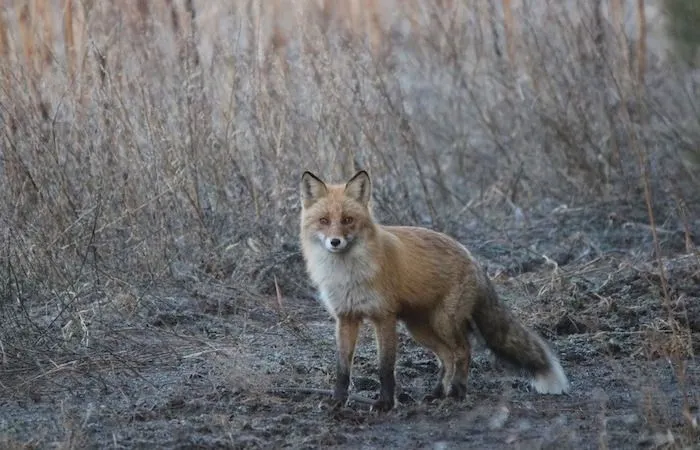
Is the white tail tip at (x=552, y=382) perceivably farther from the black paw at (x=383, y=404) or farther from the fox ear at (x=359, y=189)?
the fox ear at (x=359, y=189)

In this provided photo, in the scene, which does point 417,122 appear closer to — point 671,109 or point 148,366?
point 671,109

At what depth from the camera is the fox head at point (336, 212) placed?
21.5ft

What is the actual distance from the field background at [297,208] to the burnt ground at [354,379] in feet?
0.08

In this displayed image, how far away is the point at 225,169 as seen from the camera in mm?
9898

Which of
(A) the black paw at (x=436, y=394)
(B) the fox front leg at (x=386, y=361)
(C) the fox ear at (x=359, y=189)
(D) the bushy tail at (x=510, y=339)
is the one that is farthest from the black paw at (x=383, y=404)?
(C) the fox ear at (x=359, y=189)

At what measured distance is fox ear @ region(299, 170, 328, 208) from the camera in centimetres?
679

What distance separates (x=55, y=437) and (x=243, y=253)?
165 inches

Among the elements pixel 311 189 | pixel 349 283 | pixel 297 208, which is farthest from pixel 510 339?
pixel 297 208

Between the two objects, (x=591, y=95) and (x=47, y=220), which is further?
(x=591, y=95)

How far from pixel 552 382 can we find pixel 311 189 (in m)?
1.71

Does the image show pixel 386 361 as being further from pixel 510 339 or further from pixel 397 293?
pixel 510 339

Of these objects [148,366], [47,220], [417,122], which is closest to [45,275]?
[47,220]

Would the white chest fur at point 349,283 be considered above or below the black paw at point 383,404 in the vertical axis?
above

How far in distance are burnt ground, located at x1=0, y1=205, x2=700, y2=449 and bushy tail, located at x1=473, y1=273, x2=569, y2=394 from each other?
14cm
